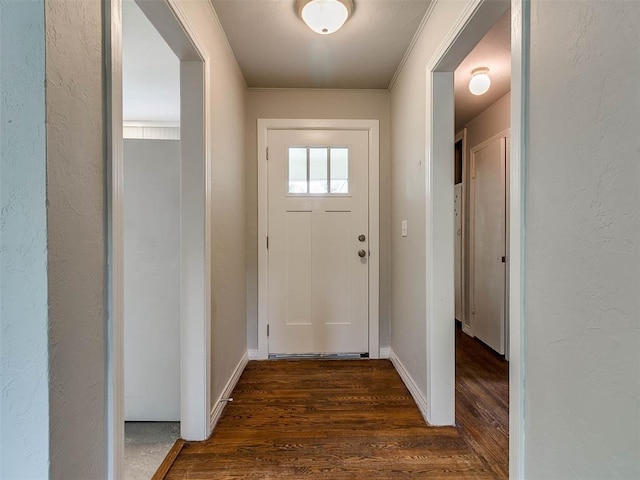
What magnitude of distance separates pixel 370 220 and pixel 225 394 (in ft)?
5.40

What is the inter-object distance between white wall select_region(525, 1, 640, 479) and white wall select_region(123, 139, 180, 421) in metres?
1.59

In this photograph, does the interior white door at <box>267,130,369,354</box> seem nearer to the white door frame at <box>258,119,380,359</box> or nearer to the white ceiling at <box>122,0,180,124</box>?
the white door frame at <box>258,119,380,359</box>

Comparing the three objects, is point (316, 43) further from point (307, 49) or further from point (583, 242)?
point (583, 242)

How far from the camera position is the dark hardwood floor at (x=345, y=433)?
134 centimetres

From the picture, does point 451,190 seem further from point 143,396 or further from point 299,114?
point 143,396

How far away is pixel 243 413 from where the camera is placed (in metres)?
1.75

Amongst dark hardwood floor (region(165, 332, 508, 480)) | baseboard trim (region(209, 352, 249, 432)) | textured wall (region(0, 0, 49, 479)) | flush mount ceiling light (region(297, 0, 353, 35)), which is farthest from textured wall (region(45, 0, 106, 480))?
flush mount ceiling light (region(297, 0, 353, 35))

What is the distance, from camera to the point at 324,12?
5.02 feet

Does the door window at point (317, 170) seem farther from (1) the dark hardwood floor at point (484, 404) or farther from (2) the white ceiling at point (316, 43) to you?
(1) the dark hardwood floor at point (484, 404)

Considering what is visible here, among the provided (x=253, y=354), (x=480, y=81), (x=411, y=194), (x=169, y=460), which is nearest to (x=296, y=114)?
(x=411, y=194)

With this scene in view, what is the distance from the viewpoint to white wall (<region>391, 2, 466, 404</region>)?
1709 millimetres

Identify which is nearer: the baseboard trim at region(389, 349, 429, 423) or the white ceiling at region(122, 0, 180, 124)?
the baseboard trim at region(389, 349, 429, 423)

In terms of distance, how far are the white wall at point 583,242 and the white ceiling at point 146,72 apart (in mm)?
2072

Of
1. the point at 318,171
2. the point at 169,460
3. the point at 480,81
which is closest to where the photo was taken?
the point at 169,460
